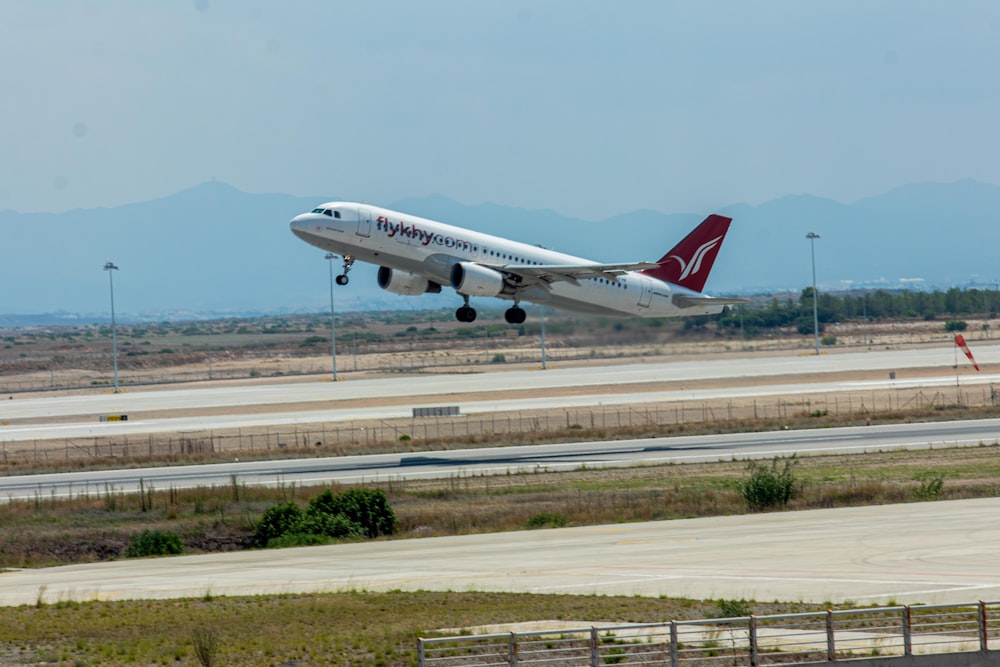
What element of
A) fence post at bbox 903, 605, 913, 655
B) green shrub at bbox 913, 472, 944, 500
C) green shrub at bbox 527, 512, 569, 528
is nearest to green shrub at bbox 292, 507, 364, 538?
green shrub at bbox 527, 512, 569, 528

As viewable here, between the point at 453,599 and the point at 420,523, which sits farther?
the point at 420,523

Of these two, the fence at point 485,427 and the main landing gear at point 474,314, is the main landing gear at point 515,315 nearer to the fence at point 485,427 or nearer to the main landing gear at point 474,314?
the main landing gear at point 474,314

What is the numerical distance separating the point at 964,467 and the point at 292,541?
90.5 ft

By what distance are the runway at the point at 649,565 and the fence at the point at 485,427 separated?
96.5 feet

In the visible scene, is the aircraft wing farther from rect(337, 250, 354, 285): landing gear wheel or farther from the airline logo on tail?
rect(337, 250, 354, 285): landing gear wheel

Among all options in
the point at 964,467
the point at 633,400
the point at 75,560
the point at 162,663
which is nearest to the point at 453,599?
the point at 162,663

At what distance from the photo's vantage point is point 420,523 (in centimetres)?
4362

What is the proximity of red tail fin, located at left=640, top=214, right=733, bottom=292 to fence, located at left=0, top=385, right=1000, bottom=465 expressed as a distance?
342 inches

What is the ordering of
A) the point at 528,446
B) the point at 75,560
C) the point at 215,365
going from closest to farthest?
the point at 75,560
the point at 528,446
the point at 215,365

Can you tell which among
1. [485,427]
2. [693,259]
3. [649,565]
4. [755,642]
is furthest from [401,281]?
[755,642]

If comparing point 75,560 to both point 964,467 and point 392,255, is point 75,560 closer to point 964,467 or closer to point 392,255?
point 392,255

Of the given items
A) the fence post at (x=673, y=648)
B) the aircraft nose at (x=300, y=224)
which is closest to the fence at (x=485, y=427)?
the aircraft nose at (x=300, y=224)

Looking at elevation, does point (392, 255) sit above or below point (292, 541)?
above

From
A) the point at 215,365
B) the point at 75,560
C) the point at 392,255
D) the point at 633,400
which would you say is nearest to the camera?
the point at 75,560
